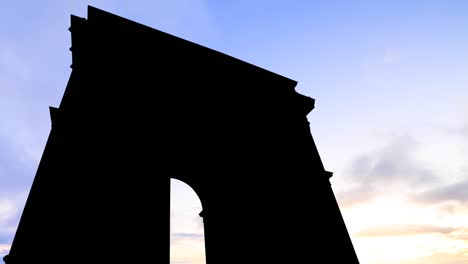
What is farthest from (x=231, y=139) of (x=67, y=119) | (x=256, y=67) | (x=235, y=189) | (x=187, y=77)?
(x=67, y=119)

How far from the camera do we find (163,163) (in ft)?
23.8

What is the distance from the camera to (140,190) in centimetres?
662

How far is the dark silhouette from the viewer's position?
588cm

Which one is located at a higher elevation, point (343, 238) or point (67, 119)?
point (67, 119)

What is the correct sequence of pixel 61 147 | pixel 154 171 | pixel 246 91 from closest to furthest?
pixel 61 147 → pixel 154 171 → pixel 246 91

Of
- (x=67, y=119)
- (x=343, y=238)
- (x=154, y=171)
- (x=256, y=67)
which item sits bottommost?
(x=343, y=238)

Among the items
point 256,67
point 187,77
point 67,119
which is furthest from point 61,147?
point 256,67

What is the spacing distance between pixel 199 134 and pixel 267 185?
7.45ft

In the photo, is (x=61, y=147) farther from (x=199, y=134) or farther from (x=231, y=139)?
(x=231, y=139)

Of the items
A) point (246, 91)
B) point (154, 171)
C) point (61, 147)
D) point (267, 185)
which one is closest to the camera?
point (61, 147)

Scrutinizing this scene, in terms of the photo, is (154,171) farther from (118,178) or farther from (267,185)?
(267,185)

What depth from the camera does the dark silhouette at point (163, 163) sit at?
5.88 m

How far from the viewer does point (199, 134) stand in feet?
26.5

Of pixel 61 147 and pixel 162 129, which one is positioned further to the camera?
pixel 162 129
